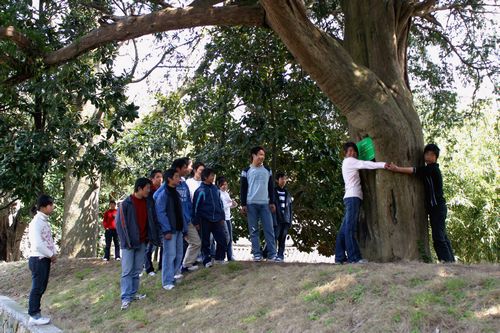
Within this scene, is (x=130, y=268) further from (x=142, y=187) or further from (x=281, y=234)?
(x=281, y=234)

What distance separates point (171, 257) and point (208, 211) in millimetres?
1040

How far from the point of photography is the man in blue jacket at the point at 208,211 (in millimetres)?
9094

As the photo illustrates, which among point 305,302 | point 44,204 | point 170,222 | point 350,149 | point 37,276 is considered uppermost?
point 350,149

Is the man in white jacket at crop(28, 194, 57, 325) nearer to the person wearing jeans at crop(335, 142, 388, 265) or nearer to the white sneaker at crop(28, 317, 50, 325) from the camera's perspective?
the white sneaker at crop(28, 317, 50, 325)

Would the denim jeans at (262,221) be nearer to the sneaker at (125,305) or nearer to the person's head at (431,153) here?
the sneaker at (125,305)

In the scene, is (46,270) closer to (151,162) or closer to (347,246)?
(347,246)

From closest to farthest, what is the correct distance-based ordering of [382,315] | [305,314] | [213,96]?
[382,315]
[305,314]
[213,96]

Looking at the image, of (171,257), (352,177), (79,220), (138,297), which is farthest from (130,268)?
(79,220)

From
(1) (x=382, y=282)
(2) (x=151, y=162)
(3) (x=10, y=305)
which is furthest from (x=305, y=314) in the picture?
(2) (x=151, y=162)

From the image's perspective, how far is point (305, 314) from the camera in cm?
582

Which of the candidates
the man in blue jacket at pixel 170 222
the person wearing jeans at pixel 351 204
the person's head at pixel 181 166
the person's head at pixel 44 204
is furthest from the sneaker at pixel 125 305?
the person wearing jeans at pixel 351 204

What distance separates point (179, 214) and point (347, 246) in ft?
8.19

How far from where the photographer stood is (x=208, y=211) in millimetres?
9070

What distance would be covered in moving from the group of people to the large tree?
32cm
